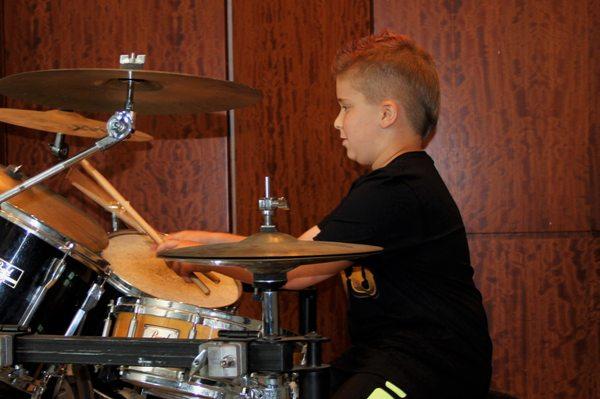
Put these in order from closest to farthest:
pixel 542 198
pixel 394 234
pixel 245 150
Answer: pixel 394 234 < pixel 542 198 < pixel 245 150

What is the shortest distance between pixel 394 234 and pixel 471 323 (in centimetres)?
28

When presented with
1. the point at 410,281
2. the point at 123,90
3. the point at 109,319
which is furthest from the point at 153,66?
the point at 410,281

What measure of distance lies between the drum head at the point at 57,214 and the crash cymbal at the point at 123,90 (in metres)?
0.23

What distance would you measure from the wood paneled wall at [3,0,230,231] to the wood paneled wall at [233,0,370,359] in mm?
91

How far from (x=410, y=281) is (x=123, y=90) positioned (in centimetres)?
87

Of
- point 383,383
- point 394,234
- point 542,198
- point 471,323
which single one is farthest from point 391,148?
point 542,198

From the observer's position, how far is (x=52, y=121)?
2.29m

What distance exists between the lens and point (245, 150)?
3170 millimetres

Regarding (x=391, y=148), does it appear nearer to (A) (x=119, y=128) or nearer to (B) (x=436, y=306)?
(B) (x=436, y=306)

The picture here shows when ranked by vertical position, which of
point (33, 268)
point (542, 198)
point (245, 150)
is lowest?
point (33, 268)

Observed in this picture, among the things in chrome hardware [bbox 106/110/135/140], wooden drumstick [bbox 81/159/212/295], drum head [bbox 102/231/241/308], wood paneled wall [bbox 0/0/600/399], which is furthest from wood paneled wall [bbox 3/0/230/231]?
chrome hardware [bbox 106/110/135/140]

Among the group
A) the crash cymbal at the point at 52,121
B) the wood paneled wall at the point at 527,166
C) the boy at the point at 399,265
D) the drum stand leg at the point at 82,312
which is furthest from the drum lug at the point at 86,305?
the wood paneled wall at the point at 527,166

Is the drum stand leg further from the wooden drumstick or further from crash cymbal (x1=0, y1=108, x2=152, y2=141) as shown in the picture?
crash cymbal (x1=0, y1=108, x2=152, y2=141)

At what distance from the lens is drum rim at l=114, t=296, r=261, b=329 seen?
2.10 m
